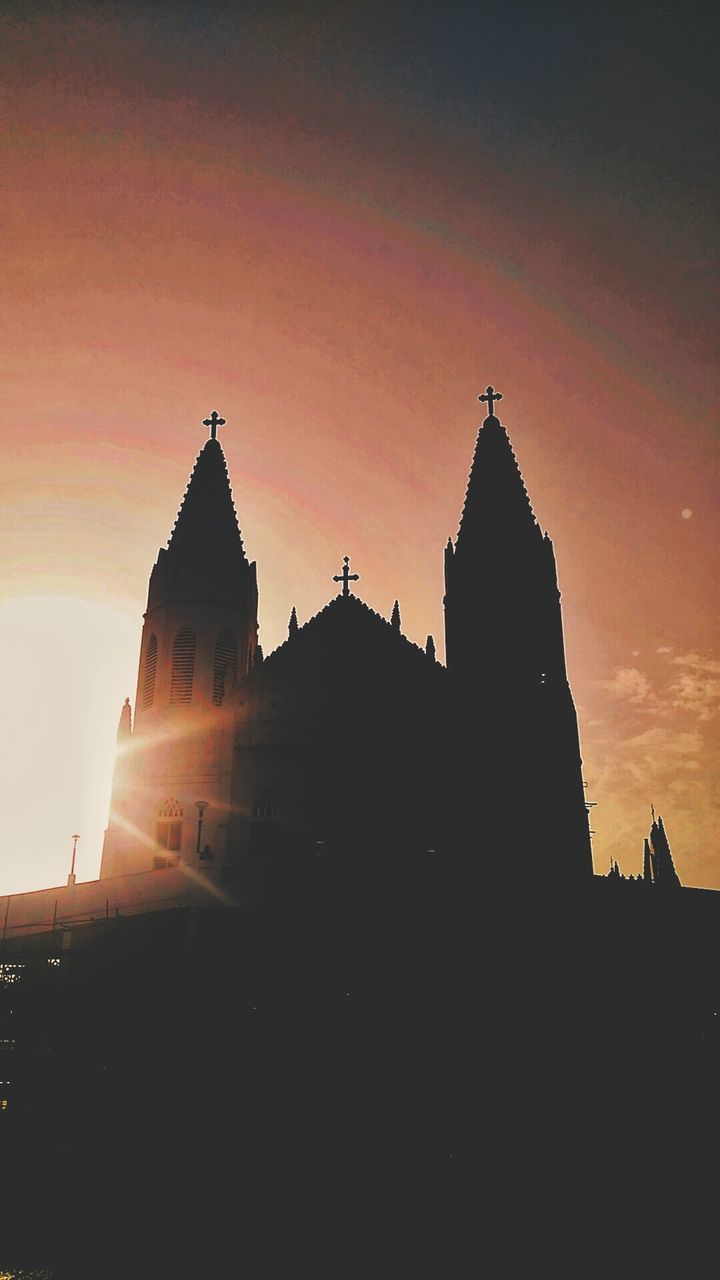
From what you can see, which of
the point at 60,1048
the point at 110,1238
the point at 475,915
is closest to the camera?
the point at 110,1238

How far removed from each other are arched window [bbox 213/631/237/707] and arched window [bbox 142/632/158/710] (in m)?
2.81

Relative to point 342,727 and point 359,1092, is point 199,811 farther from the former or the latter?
point 359,1092

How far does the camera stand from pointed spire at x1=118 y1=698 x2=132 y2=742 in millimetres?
40406

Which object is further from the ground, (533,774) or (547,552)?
(547,552)

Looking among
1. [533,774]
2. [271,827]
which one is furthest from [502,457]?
[271,827]

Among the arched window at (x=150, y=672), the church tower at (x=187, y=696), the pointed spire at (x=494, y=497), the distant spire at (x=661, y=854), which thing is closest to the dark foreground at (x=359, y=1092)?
the church tower at (x=187, y=696)

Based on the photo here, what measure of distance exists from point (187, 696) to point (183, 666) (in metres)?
1.40

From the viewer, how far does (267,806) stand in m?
35.7

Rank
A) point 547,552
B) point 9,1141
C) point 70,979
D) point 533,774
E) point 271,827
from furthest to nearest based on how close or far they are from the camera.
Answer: point 547,552 → point 533,774 → point 271,827 → point 70,979 → point 9,1141

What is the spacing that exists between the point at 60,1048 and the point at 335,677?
1786 cm

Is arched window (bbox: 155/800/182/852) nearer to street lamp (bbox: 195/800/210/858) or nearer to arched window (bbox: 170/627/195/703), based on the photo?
street lamp (bbox: 195/800/210/858)

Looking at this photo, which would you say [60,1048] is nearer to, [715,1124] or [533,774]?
[715,1124]

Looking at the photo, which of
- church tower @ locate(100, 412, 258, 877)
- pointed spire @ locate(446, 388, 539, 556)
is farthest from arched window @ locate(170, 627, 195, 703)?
pointed spire @ locate(446, 388, 539, 556)

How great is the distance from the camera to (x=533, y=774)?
41719 mm
